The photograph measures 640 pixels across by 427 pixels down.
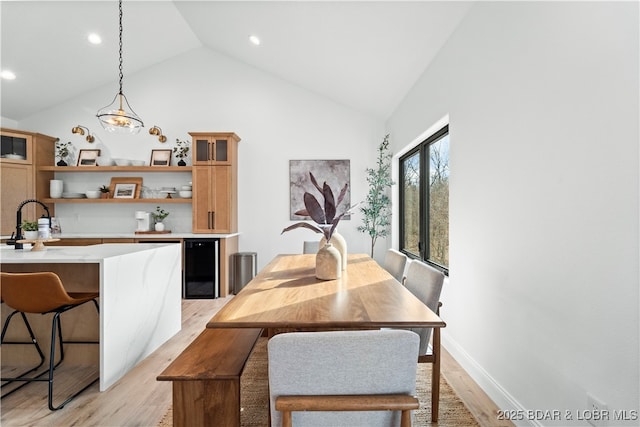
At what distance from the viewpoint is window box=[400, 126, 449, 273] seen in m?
3.17

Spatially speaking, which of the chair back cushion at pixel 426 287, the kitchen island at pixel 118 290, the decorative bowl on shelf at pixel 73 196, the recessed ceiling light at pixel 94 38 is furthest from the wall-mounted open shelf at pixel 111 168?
the chair back cushion at pixel 426 287

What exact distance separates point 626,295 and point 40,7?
5.39 meters

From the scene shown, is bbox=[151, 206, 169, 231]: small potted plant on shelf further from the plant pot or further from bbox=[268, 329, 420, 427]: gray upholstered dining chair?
bbox=[268, 329, 420, 427]: gray upholstered dining chair

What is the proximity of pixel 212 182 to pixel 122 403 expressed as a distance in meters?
3.22

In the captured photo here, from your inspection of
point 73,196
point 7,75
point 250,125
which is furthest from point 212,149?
point 7,75

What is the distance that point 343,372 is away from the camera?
0.97 m

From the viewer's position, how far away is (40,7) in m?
3.72

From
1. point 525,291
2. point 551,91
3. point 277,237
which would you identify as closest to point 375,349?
point 525,291

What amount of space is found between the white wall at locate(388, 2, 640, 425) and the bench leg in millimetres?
1383

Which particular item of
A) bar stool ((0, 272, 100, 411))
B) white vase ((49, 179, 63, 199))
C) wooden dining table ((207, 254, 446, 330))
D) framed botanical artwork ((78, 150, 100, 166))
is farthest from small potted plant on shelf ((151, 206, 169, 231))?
wooden dining table ((207, 254, 446, 330))

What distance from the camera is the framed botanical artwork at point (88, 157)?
5.18m

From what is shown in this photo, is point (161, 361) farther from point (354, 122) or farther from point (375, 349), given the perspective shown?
point (354, 122)

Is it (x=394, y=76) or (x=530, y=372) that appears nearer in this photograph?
(x=530, y=372)

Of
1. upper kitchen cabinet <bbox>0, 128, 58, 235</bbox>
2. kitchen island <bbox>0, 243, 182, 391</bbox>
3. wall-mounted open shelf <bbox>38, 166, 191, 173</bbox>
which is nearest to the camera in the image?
kitchen island <bbox>0, 243, 182, 391</bbox>
